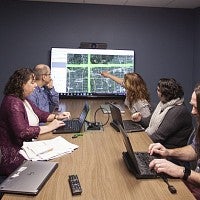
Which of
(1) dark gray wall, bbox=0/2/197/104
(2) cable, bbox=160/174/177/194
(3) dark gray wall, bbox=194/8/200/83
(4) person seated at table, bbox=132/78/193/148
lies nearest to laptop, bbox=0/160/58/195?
(2) cable, bbox=160/174/177/194

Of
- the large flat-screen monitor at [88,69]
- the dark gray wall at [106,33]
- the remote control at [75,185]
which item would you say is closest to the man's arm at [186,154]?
the remote control at [75,185]

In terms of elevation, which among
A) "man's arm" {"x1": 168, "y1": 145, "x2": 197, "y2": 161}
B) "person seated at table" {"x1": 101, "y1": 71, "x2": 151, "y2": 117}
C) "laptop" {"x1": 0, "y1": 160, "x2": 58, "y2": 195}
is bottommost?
"man's arm" {"x1": 168, "y1": 145, "x2": 197, "y2": 161}

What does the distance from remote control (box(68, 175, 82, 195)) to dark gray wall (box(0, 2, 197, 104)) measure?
3.31 m

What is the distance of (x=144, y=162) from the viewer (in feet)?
5.37

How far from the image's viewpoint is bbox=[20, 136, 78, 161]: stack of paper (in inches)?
69.1

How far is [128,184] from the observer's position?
1396 mm

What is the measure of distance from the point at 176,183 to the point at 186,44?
3.69 metres

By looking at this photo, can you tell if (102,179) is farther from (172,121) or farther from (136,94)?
(136,94)

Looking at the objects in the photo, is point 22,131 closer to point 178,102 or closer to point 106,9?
point 178,102

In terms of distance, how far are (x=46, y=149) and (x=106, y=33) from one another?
10.1ft

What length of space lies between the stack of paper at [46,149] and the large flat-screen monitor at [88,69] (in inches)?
96.6

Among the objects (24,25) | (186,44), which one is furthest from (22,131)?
(186,44)

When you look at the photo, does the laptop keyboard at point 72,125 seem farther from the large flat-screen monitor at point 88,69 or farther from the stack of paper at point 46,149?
the large flat-screen monitor at point 88,69

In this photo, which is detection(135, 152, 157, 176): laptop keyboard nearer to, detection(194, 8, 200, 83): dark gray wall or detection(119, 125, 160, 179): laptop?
detection(119, 125, 160, 179): laptop
